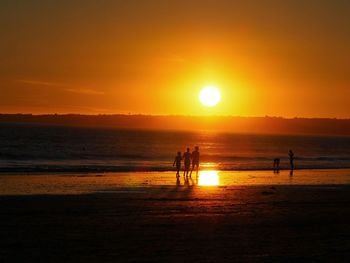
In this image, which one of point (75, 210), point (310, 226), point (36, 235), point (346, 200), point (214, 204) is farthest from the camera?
point (346, 200)

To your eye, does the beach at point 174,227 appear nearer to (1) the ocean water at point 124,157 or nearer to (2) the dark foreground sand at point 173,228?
(2) the dark foreground sand at point 173,228

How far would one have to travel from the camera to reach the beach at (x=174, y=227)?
1020 cm

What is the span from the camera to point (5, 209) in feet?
53.0

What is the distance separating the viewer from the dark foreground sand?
10.2 m

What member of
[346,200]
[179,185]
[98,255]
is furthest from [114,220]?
[179,185]

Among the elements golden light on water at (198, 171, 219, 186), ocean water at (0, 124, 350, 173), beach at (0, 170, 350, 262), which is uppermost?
ocean water at (0, 124, 350, 173)

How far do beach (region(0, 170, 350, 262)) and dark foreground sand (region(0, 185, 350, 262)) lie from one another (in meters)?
0.02

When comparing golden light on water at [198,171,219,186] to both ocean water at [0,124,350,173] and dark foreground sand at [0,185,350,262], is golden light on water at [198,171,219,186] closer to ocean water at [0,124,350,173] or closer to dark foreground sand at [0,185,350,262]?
dark foreground sand at [0,185,350,262]

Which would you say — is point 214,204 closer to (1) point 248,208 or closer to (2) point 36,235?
(1) point 248,208

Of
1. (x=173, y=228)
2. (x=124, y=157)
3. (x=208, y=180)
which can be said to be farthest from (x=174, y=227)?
(x=124, y=157)

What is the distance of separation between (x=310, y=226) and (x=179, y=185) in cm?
1343

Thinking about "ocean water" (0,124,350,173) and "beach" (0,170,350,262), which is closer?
"beach" (0,170,350,262)

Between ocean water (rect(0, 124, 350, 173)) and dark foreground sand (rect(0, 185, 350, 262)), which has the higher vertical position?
ocean water (rect(0, 124, 350, 173))

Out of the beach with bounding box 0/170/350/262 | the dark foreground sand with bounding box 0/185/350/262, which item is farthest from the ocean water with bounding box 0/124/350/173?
the dark foreground sand with bounding box 0/185/350/262
